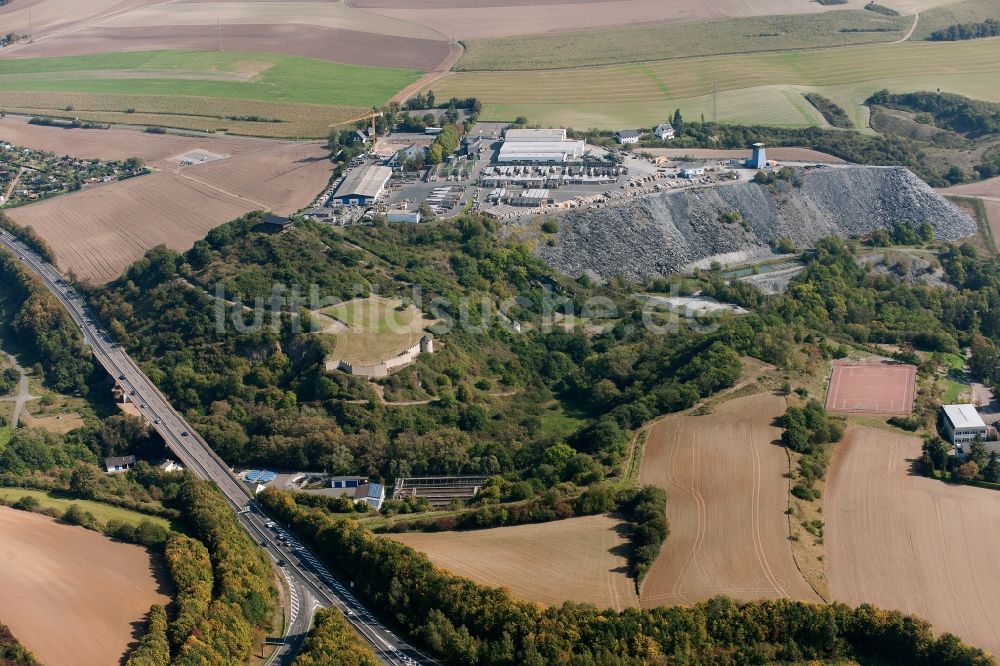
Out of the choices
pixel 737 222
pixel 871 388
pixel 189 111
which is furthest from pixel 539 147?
pixel 871 388

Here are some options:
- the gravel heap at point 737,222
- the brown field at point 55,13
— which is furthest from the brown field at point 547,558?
the brown field at point 55,13

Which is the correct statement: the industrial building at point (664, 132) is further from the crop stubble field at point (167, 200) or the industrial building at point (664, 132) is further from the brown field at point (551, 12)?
the brown field at point (551, 12)

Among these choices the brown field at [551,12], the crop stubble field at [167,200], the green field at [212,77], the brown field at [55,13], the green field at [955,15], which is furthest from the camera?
the brown field at [55,13]

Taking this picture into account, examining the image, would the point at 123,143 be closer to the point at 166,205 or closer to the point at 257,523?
the point at 166,205

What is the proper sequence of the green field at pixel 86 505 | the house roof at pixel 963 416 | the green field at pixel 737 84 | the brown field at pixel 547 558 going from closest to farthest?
the brown field at pixel 547 558, the green field at pixel 86 505, the house roof at pixel 963 416, the green field at pixel 737 84

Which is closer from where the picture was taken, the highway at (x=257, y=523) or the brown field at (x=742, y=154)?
the highway at (x=257, y=523)
